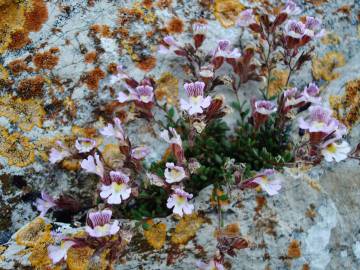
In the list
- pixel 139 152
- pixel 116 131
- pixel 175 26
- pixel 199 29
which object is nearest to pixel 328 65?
pixel 199 29

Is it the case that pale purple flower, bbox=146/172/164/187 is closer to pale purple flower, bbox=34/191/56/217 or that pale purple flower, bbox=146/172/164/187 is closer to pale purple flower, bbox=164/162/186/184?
pale purple flower, bbox=164/162/186/184

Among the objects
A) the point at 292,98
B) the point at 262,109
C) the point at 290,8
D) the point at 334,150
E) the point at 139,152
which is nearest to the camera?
the point at 334,150

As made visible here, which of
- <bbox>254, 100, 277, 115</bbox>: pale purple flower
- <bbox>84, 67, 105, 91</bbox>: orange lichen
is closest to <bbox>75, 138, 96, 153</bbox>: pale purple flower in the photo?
<bbox>84, 67, 105, 91</bbox>: orange lichen

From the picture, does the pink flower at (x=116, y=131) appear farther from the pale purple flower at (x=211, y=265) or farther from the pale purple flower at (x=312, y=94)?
the pale purple flower at (x=312, y=94)

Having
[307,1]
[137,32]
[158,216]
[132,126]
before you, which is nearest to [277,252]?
[158,216]

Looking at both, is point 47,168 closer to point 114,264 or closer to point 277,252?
point 114,264

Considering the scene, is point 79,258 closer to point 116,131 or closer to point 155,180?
point 155,180
